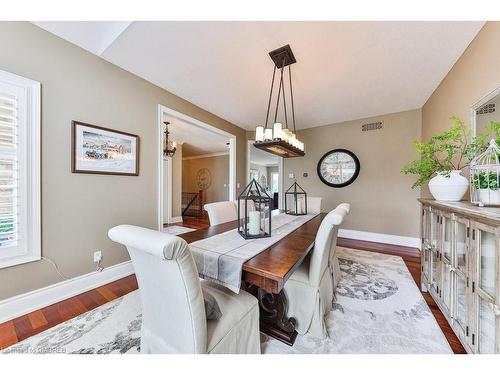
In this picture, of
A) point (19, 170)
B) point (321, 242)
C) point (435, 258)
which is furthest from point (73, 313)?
point (435, 258)

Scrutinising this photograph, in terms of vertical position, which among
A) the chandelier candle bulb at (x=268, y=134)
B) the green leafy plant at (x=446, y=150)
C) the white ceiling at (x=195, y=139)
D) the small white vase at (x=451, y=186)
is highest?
the white ceiling at (x=195, y=139)

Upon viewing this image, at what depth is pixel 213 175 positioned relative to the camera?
7.46 m

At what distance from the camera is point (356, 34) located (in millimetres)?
1838

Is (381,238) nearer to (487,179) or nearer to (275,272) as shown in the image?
(487,179)

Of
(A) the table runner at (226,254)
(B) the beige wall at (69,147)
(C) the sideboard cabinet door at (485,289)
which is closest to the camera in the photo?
(C) the sideboard cabinet door at (485,289)

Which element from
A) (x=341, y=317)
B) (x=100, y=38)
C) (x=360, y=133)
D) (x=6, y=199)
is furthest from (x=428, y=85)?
(x=6, y=199)

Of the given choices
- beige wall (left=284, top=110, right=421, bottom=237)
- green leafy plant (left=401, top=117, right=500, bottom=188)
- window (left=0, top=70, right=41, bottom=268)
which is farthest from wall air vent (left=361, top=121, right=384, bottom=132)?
window (left=0, top=70, right=41, bottom=268)

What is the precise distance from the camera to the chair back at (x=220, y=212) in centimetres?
219

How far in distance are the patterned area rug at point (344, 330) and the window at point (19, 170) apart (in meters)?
0.78

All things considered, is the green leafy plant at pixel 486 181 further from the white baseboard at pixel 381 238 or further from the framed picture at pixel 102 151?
the framed picture at pixel 102 151

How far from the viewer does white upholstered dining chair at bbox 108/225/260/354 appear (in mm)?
749

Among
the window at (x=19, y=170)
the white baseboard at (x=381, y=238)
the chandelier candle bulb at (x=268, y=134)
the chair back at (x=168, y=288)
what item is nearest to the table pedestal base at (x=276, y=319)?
the chair back at (x=168, y=288)

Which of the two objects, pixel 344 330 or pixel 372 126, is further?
pixel 372 126

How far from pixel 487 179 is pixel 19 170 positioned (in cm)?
351
